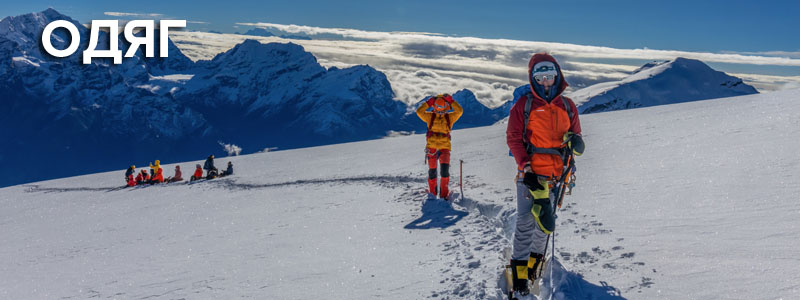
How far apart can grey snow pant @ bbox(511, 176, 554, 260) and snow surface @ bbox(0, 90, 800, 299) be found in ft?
1.59

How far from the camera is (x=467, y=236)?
9242 millimetres

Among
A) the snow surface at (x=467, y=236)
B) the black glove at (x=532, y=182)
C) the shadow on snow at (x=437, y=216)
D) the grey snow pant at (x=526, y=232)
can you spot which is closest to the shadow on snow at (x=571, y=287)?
the snow surface at (x=467, y=236)

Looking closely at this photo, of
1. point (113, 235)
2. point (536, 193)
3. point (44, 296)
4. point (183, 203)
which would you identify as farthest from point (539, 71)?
point (183, 203)

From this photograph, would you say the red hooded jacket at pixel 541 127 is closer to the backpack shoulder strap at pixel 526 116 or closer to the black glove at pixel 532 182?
the backpack shoulder strap at pixel 526 116

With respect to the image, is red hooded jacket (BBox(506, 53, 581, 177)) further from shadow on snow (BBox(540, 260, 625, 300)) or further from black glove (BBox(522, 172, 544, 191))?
shadow on snow (BBox(540, 260, 625, 300))

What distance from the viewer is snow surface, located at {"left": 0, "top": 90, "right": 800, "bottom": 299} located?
6.19 metres

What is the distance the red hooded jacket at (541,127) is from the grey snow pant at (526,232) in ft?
1.11

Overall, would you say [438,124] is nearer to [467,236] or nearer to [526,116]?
[467,236]

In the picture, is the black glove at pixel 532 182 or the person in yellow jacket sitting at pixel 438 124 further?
the person in yellow jacket sitting at pixel 438 124

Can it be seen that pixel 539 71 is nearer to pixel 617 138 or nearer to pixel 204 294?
pixel 204 294

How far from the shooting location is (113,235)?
44.5 feet

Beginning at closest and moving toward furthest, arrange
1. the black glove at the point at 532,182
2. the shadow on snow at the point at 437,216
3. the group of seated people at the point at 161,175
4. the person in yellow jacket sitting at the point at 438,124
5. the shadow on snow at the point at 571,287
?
the shadow on snow at the point at 571,287 → the black glove at the point at 532,182 → the shadow on snow at the point at 437,216 → the person in yellow jacket sitting at the point at 438,124 → the group of seated people at the point at 161,175

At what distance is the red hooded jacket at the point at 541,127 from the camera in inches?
240

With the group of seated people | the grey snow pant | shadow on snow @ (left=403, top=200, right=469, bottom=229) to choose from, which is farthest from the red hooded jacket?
the group of seated people
